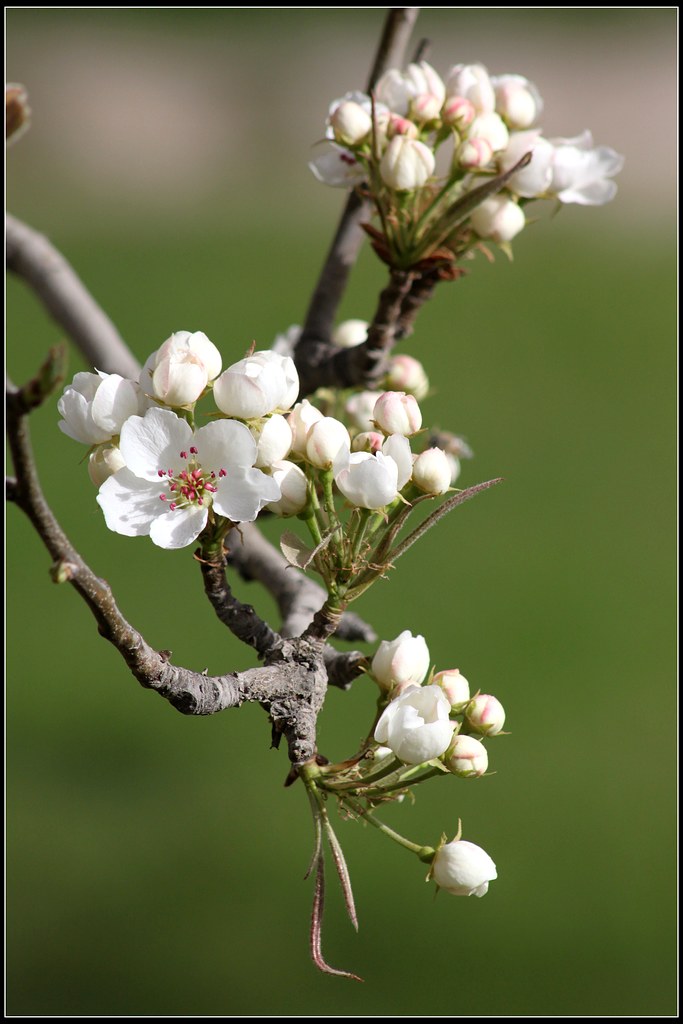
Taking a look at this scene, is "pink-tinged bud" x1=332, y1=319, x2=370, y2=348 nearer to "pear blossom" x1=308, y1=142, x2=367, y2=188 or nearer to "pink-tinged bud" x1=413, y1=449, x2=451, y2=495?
"pear blossom" x1=308, y1=142, x2=367, y2=188

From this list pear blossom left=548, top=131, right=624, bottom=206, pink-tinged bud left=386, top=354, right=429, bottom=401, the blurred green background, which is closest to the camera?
pear blossom left=548, top=131, right=624, bottom=206

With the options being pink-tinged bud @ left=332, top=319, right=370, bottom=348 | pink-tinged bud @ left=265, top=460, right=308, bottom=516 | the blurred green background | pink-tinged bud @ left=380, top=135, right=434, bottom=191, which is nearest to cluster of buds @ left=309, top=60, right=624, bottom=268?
pink-tinged bud @ left=380, top=135, right=434, bottom=191

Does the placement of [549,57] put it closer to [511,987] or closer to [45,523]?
[511,987]

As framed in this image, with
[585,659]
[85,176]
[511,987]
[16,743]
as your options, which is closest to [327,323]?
[511,987]

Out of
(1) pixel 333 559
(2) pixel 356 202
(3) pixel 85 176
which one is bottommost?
(1) pixel 333 559

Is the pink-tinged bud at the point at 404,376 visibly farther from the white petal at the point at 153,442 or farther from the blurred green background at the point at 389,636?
the blurred green background at the point at 389,636

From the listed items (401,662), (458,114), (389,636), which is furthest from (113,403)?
(389,636)
